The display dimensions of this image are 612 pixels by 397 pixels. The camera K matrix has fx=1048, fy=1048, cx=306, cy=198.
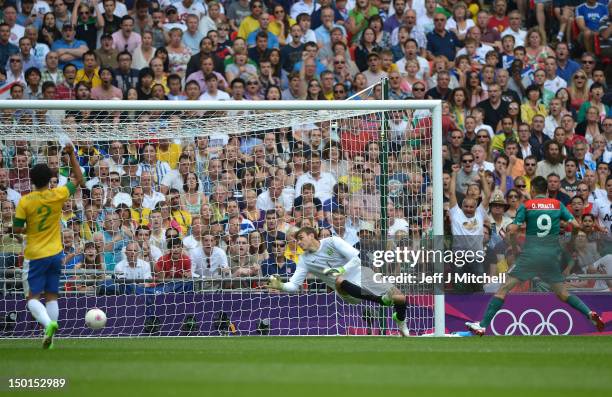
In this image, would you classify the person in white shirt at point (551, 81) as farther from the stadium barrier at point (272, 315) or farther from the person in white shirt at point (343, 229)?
the person in white shirt at point (343, 229)

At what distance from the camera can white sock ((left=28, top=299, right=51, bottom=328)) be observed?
11.5m

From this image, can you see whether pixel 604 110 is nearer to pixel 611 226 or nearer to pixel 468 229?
pixel 611 226

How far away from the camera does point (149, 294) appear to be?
48.2ft

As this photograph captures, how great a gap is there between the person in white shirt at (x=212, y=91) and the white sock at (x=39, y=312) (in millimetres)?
6737

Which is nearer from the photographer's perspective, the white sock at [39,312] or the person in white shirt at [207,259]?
the white sock at [39,312]

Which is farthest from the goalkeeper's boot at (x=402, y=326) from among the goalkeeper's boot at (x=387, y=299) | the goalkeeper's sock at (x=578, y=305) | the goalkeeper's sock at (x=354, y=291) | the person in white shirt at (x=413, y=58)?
the person in white shirt at (x=413, y=58)

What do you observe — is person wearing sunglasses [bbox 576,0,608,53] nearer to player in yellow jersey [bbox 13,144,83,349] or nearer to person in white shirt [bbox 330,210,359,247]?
person in white shirt [bbox 330,210,359,247]

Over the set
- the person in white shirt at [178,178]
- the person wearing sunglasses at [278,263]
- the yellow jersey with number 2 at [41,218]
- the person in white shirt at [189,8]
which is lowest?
the person wearing sunglasses at [278,263]

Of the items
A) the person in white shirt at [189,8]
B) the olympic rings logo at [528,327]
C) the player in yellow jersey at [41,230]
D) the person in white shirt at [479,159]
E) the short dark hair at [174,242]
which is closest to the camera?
the player in yellow jersey at [41,230]

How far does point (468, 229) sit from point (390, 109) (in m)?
2.79

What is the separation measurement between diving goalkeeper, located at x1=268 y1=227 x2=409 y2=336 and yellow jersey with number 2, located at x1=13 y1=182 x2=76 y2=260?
3106mm

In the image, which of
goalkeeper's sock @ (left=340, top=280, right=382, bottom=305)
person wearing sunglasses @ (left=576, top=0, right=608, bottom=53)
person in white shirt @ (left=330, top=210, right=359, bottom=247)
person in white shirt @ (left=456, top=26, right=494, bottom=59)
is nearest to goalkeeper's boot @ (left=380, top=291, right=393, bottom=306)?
goalkeeper's sock @ (left=340, top=280, right=382, bottom=305)

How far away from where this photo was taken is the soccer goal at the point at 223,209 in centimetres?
1472

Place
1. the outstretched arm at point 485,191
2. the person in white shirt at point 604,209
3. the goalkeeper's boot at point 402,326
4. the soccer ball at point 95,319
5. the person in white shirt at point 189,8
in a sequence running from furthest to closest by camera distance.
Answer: the person in white shirt at point 189,8
the person in white shirt at point 604,209
the outstretched arm at point 485,191
the goalkeeper's boot at point 402,326
the soccer ball at point 95,319
